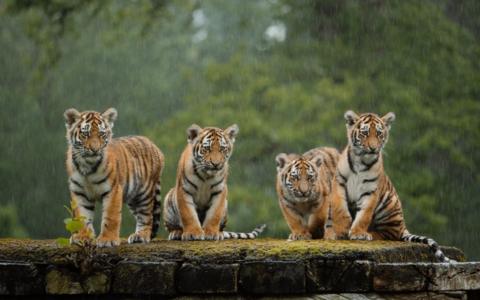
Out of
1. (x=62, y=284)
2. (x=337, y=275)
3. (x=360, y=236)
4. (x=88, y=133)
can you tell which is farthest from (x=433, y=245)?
(x=62, y=284)

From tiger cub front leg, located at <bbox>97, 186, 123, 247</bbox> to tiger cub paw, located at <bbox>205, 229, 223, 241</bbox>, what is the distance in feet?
2.38

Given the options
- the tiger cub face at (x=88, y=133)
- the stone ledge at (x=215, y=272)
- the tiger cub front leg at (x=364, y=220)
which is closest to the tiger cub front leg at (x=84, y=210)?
the tiger cub face at (x=88, y=133)

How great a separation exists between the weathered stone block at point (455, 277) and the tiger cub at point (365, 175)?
844 millimetres

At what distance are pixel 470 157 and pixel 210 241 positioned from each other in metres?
9.29

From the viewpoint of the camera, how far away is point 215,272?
498 cm

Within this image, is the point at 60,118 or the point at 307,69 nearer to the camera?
the point at 307,69

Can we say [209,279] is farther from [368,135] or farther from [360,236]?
[368,135]

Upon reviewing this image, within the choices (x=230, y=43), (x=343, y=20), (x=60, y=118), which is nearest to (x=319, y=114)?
(x=343, y=20)

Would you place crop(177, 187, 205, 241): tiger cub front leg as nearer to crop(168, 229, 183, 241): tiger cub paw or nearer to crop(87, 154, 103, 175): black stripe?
crop(168, 229, 183, 241): tiger cub paw

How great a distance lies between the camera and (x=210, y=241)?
19.7 feet

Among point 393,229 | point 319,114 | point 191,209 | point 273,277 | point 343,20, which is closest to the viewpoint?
point 273,277

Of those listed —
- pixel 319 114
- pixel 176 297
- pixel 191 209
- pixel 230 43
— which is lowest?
pixel 176 297

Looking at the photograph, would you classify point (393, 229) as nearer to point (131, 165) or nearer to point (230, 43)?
point (131, 165)

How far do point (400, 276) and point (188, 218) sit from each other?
66.8 inches
